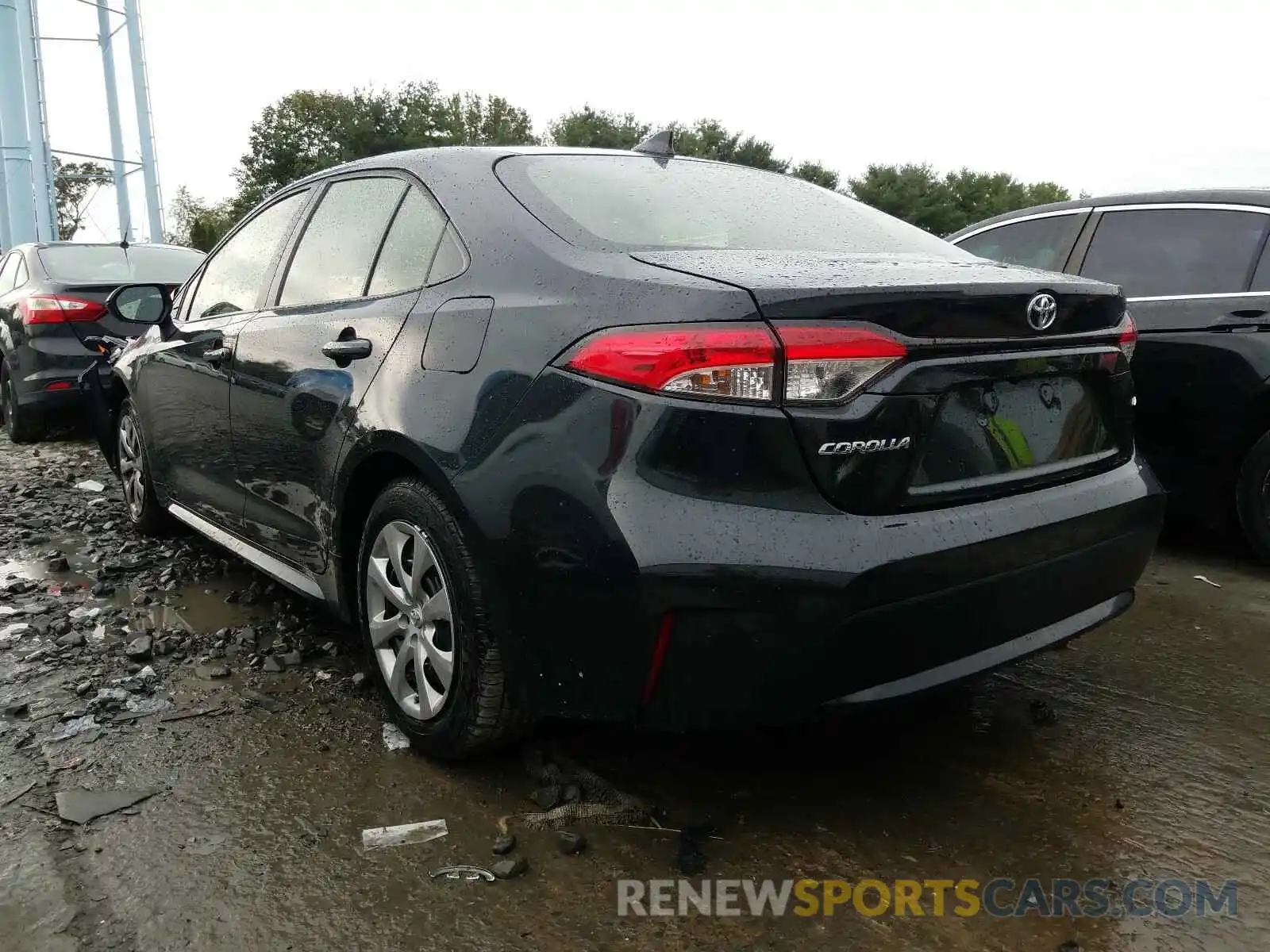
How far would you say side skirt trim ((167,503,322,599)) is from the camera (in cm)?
319

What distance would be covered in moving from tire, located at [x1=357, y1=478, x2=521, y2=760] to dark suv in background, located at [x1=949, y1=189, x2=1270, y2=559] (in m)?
3.47

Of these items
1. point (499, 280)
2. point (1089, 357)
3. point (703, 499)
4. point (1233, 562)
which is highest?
point (499, 280)

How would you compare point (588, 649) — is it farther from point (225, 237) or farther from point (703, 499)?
point (225, 237)

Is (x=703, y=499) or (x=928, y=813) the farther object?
(x=928, y=813)

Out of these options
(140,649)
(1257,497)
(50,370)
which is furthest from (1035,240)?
(50,370)

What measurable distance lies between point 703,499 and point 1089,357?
1.11 metres

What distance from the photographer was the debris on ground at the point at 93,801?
2.47 m

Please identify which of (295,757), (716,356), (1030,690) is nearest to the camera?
(716,356)

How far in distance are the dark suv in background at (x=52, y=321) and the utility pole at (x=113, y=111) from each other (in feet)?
75.3

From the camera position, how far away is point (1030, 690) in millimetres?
3137

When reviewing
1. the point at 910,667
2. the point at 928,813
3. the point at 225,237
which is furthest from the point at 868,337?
the point at 225,237

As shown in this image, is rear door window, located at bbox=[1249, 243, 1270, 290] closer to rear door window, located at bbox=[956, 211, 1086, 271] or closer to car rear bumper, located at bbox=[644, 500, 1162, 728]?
rear door window, located at bbox=[956, 211, 1086, 271]

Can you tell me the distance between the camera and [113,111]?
28828 millimetres


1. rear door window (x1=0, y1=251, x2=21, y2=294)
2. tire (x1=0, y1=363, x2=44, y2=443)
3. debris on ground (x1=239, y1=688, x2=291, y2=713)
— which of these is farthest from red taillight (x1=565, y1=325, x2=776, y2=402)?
rear door window (x1=0, y1=251, x2=21, y2=294)
